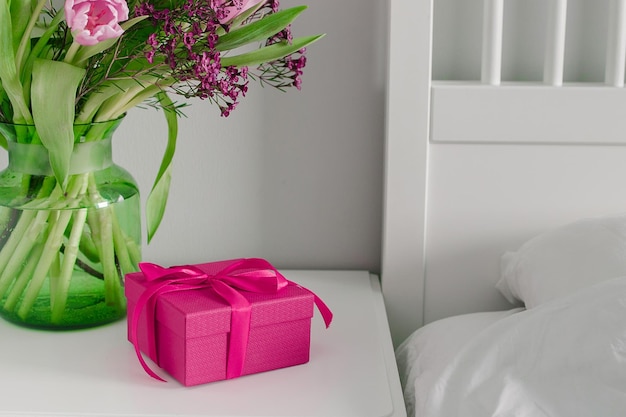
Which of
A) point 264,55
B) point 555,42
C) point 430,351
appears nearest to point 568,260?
point 430,351

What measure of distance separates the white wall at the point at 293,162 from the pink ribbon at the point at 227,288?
11.7 inches

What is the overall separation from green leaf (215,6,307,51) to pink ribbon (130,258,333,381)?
0.82ft

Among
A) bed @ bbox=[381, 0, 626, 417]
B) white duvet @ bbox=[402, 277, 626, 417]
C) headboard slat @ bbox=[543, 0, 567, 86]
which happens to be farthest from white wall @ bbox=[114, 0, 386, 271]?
white duvet @ bbox=[402, 277, 626, 417]

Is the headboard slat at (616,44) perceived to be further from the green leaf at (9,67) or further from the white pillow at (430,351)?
the green leaf at (9,67)

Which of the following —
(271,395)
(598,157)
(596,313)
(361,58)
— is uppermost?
(361,58)

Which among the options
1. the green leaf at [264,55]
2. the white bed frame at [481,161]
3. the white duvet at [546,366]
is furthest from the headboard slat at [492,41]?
the white duvet at [546,366]

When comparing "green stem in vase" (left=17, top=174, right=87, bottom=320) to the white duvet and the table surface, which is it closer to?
the table surface

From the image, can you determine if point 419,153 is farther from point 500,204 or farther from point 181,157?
point 181,157

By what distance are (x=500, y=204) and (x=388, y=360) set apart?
313 millimetres

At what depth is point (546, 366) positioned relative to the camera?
0.76 m

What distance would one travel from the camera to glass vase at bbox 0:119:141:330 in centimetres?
96

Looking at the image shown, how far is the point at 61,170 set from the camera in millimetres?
857

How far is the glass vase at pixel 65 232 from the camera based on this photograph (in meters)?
0.96

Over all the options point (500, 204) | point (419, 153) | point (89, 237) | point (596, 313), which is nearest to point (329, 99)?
point (419, 153)
